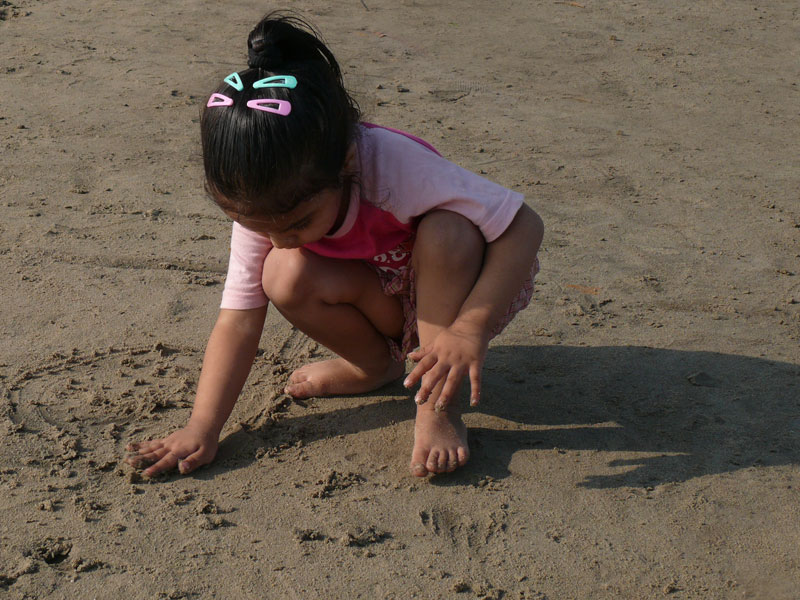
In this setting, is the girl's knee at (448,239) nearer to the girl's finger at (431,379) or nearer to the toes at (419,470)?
the girl's finger at (431,379)

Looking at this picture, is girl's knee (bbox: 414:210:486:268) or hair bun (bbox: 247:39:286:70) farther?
girl's knee (bbox: 414:210:486:268)

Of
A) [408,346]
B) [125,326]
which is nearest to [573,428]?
[408,346]

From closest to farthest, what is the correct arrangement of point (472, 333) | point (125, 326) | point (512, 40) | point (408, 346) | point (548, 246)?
point (472, 333)
point (408, 346)
point (125, 326)
point (548, 246)
point (512, 40)

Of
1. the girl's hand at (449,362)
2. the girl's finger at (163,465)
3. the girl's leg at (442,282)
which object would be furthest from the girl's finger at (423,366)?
the girl's finger at (163,465)

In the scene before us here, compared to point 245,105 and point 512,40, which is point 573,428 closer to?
point 245,105

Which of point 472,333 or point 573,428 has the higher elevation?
point 472,333

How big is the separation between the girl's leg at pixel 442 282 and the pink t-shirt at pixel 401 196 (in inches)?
1.4

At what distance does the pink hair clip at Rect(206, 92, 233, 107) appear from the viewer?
1743mm

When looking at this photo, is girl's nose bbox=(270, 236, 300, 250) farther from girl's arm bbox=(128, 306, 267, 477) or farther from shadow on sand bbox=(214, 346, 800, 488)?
shadow on sand bbox=(214, 346, 800, 488)

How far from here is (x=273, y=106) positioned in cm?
171

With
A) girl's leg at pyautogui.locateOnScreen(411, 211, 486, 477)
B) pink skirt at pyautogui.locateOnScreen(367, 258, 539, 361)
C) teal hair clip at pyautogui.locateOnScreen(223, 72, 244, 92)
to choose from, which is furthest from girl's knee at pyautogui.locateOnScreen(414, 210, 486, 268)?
teal hair clip at pyautogui.locateOnScreen(223, 72, 244, 92)

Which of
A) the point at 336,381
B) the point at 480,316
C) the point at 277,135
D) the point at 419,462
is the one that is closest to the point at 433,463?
the point at 419,462

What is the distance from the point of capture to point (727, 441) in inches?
82.6

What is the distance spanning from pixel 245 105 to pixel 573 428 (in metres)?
1.04
